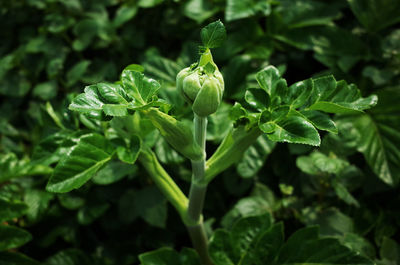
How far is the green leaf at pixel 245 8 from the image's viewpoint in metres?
1.20

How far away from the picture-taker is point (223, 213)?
121 centimetres

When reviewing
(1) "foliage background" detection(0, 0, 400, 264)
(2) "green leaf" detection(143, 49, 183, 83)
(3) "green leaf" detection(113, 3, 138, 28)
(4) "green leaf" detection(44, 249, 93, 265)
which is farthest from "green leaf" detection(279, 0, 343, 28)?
(4) "green leaf" detection(44, 249, 93, 265)

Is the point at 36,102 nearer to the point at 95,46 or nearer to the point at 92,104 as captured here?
the point at 95,46

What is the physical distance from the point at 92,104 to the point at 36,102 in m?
1.01

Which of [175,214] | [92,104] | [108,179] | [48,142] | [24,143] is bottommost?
[175,214]

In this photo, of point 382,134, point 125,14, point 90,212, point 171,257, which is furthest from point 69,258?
point 382,134

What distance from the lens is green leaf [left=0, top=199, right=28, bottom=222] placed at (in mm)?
1007

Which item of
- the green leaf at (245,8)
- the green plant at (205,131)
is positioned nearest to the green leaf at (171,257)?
the green plant at (205,131)

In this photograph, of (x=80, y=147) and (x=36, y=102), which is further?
(x=36, y=102)

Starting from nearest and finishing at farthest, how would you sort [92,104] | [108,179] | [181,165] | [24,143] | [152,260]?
[92,104] < [152,260] < [108,179] < [181,165] < [24,143]

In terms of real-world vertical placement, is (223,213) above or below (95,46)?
below

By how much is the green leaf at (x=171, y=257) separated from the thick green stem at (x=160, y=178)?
0.38 feet

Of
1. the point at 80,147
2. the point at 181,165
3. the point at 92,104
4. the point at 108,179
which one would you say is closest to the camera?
the point at 92,104

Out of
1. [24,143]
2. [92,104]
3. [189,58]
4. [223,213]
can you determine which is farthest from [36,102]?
[92,104]
